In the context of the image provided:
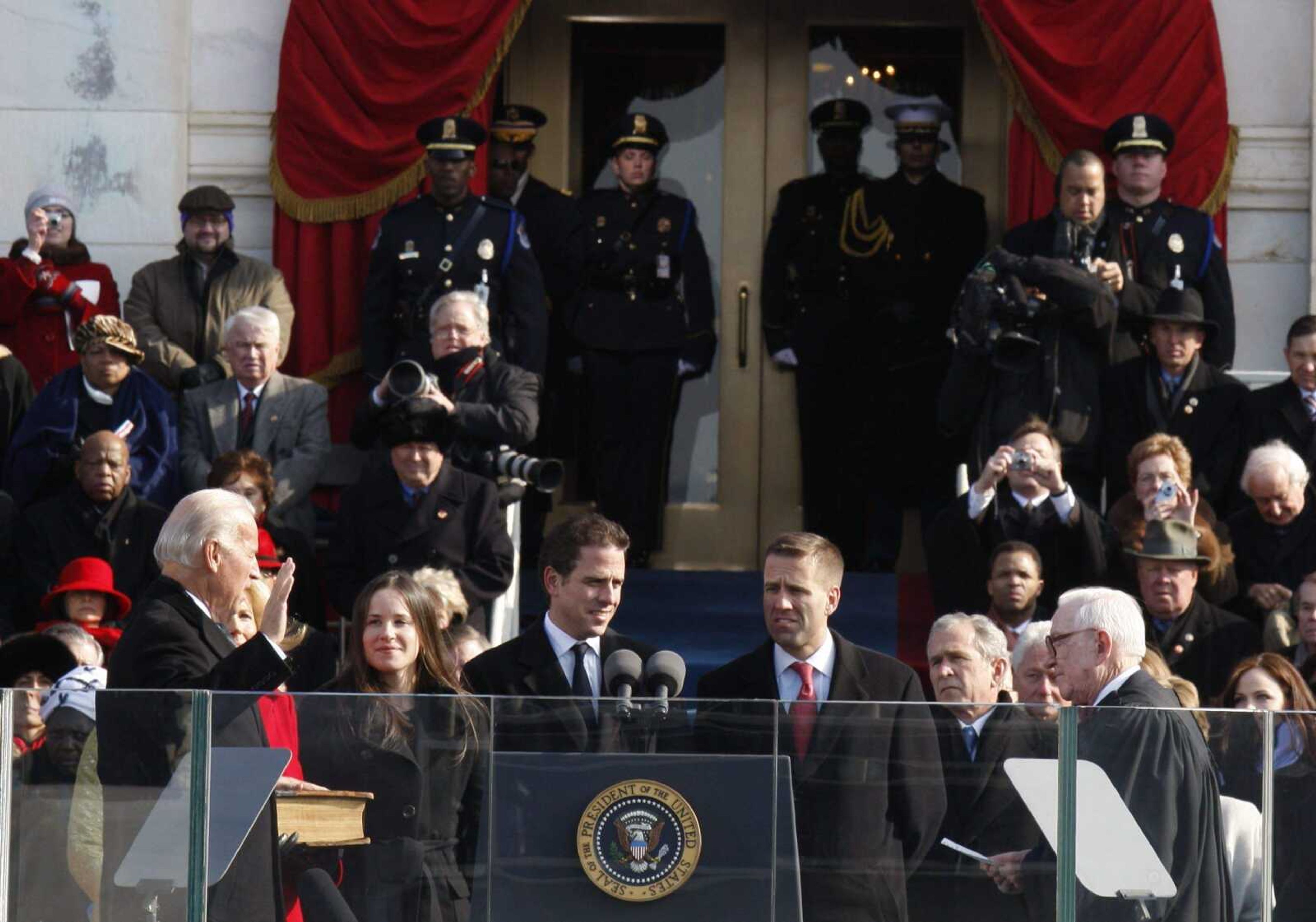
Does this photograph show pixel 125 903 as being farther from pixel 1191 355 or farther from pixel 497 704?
pixel 1191 355

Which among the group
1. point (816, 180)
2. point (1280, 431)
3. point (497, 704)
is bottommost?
point (497, 704)

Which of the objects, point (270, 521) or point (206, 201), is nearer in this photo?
point (270, 521)

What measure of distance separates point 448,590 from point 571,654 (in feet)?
6.31

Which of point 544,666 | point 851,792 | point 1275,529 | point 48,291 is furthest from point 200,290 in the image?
point 851,792

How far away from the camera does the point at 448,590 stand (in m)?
9.30

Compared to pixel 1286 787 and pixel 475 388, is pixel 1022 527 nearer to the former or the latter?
pixel 475 388

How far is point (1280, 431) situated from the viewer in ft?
34.7

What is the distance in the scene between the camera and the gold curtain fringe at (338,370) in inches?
485

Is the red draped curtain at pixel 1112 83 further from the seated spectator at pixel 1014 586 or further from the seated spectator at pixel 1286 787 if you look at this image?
the seated spectator at pixel 1286 787

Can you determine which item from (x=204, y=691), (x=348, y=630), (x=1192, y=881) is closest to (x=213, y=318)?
(x=348, y=630)

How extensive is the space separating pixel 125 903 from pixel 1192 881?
2465 millimetres

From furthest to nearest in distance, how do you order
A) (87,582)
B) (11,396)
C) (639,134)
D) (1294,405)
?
(639,134) → (11,396) → (1294,405) → (87,582)

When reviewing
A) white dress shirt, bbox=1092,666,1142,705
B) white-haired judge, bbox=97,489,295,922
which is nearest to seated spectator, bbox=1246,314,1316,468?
white dress shirt, bbox=1092,666,1142,705

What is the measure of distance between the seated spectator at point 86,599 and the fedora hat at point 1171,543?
3708mm
